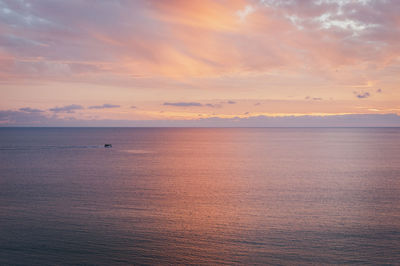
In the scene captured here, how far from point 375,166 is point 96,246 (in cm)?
7709

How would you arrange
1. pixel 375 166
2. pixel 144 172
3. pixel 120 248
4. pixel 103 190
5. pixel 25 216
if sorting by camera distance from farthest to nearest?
1. pixel 375 166
2. pixel 144 172
3. pixel 103 190
4. pixel 25 216
5. pixel 120 248

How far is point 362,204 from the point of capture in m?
46.0

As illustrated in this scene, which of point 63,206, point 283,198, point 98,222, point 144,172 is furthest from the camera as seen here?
point 144,172

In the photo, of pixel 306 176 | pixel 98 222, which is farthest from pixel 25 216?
pixel 306 176

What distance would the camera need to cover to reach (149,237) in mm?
32719

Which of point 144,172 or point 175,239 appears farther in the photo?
point 144,172

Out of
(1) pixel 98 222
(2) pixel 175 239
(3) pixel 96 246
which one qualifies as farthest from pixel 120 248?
(1) pixel 98 222

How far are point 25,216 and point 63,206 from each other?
5.27 metres

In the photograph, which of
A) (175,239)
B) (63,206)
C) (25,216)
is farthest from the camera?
(63,206)

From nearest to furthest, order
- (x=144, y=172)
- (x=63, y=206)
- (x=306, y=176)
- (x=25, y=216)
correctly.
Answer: (x=25, y=216) < (x=63, y=206) < (x=306, y=176) < (x=144, y=172)

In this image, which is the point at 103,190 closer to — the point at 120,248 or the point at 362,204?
the point at 120,248

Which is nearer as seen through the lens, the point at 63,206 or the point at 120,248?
the point at 120,248

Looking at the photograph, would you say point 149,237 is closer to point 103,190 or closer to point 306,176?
point 103,190

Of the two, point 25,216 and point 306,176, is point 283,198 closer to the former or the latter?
Answer: point 306,176
